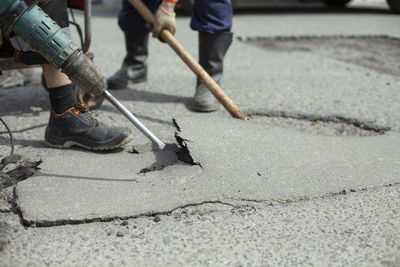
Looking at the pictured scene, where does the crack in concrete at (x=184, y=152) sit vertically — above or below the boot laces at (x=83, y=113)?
below

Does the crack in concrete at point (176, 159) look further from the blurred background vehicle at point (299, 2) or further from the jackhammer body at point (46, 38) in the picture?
the blurred background vehicle at point (299, 2)

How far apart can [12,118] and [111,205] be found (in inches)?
49.7

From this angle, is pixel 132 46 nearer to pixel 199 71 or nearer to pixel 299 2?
pixel 199 71

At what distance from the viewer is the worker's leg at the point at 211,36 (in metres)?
2.72

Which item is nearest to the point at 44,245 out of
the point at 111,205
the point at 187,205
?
the point at 111,205

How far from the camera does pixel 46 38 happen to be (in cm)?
161

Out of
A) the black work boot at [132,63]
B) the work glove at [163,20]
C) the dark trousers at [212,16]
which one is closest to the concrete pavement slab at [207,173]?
the work glove at [163,20]

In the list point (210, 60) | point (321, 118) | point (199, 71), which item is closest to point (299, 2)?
point (210, 60)

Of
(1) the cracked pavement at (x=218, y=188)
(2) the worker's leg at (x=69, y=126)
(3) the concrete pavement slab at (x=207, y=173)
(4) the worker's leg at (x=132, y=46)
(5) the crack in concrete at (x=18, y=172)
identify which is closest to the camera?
(1) the cracked pavement at (x=218, y=188)

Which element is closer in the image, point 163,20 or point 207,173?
point 207,173

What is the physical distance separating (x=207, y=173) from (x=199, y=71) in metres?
0.91

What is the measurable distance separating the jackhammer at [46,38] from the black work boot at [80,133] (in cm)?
39

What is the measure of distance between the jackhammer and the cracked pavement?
0.45 metres

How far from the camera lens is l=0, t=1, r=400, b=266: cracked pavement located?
1.39m
